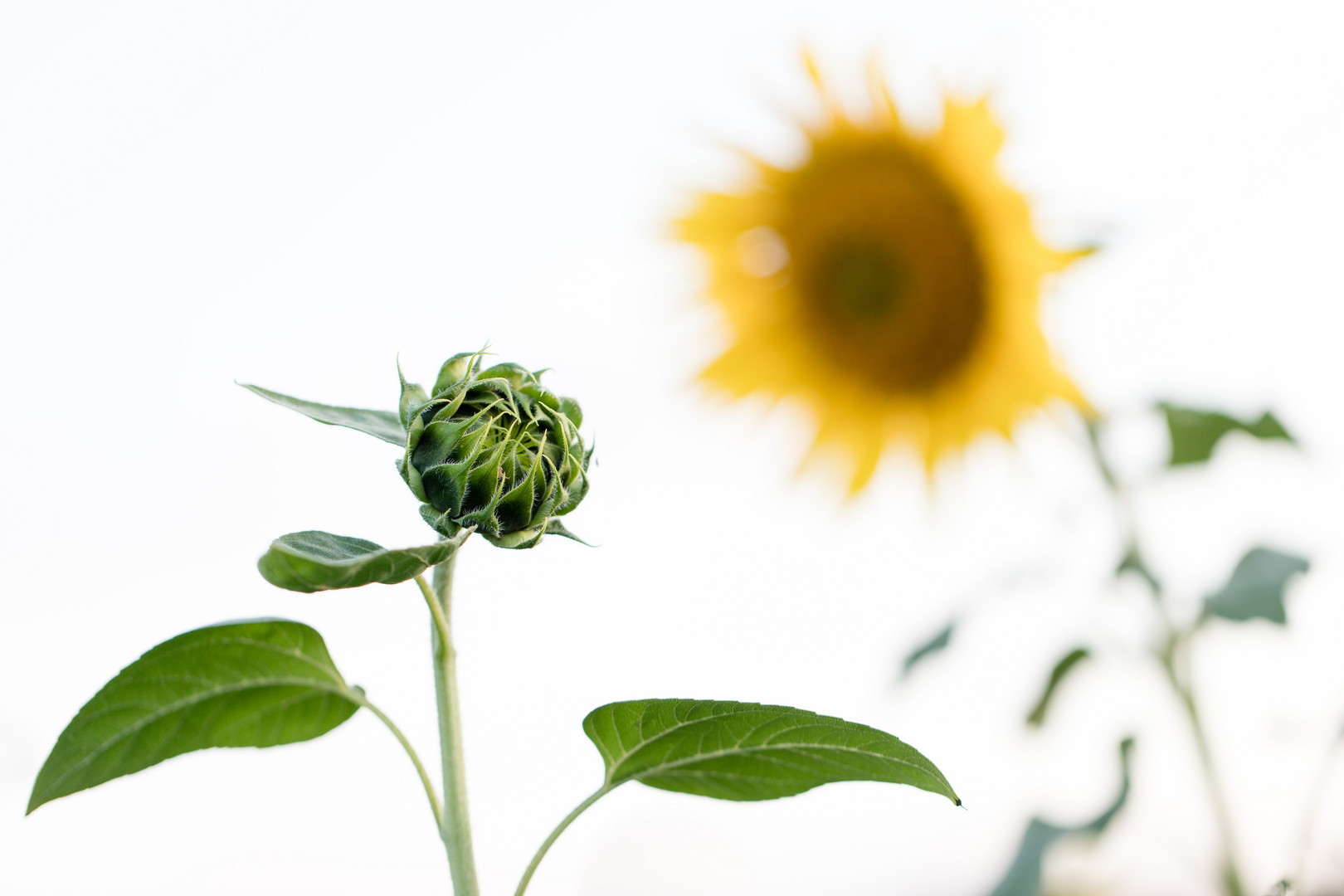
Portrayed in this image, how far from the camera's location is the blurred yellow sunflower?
93 centimetres

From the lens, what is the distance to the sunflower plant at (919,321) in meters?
0.84

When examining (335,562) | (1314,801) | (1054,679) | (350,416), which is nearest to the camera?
(335,562)

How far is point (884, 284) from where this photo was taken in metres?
1.00

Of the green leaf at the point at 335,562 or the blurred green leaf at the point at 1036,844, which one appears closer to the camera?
the green leaf at the point at 335,562

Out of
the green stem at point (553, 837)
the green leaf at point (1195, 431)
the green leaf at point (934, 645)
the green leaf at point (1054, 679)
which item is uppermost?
the green leaf at point (1195, 431)

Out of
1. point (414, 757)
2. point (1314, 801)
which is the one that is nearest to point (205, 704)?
point (414, 757)

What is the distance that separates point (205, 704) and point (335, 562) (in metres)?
0.08

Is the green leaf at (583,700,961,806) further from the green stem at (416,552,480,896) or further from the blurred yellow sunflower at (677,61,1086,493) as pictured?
the blurred yellow sunflower at (677,61,1086,493)

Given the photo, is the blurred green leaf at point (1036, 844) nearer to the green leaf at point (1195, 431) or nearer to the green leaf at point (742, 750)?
the green leaf at point (1195, 431)

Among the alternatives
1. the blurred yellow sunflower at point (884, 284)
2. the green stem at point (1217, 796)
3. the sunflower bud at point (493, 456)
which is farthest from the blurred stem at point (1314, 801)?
the sunflower bud at point (493, 456)

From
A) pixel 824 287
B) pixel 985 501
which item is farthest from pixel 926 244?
pixel 985 501

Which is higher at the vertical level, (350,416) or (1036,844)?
(1036,844)

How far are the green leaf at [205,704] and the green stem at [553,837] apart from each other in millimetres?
72

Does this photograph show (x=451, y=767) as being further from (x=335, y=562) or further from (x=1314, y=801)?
(x=1314, y=801)
